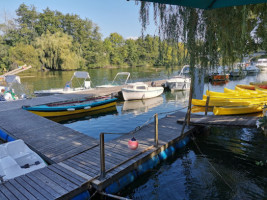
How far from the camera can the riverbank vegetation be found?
5131 cm

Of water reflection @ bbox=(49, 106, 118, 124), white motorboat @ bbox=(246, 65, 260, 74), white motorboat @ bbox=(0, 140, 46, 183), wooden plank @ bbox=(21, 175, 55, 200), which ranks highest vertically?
white motorboat @ bbox=(246, 65, 260, 74)

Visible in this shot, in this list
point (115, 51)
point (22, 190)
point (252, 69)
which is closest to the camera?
point (22, 190)

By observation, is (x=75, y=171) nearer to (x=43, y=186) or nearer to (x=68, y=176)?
(x=68, y=176)

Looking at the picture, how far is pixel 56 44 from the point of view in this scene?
169 ft

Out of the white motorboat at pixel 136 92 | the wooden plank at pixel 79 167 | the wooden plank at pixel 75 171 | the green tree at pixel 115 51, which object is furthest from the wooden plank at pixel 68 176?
the green tree at pixel 115 51

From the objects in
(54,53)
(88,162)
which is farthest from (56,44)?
(88,162)

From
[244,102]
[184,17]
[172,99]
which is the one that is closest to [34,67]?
[172,99]

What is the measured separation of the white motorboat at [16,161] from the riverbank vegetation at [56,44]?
28639 millimetres

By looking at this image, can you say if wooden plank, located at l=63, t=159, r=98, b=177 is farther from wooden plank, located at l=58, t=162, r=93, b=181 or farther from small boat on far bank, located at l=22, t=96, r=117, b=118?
small boat on far bank, located at l=22, t=96, r=117, b=118

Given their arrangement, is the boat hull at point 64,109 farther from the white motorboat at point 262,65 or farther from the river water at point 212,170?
the white motorboat at point 262,65

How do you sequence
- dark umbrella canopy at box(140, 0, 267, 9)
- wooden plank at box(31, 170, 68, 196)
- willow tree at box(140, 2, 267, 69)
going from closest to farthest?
dark umbrella canopy at box(140, 0, 267, 9) → willow tree at box(140, 2, 267, 69) → wooden plank at box(31, 170, 68, 196)

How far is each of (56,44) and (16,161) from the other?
50.9m

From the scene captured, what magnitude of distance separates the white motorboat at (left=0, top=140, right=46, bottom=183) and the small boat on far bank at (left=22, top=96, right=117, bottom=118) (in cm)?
674

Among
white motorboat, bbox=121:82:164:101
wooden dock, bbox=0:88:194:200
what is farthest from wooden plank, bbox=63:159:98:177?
white motorboat, bbox=121:82:164:101
